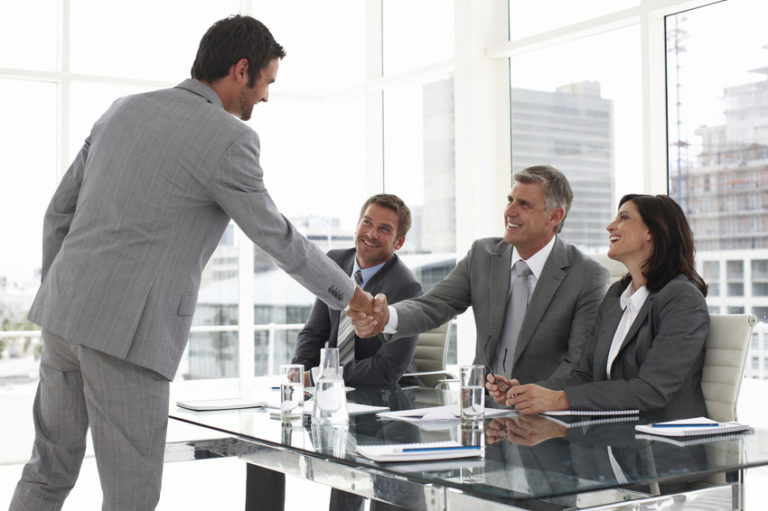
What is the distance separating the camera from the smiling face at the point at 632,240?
7.70 feet

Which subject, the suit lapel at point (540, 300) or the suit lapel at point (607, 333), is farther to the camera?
the suit lapel at point (540, 300)

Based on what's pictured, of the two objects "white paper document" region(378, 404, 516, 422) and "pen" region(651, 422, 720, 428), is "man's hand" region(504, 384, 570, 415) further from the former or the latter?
"pen" region(651, 422, 720, 428)

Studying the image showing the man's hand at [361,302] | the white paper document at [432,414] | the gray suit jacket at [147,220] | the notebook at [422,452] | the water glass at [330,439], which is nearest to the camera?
the notebook at [422,452]

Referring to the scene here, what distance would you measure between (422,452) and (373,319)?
4.09ft

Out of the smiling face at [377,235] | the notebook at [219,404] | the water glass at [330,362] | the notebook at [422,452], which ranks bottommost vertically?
the notebook at [219,404]

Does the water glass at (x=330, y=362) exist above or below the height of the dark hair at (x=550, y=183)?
below

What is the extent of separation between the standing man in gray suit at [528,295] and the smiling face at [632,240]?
224 mm

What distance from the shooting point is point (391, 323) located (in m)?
2.74

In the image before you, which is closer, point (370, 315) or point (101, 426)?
point (101, 426)

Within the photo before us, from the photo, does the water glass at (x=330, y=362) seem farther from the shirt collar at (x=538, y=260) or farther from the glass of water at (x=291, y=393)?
the shirt collar at (x=538, y=260)

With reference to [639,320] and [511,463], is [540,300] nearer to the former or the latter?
[639,320]

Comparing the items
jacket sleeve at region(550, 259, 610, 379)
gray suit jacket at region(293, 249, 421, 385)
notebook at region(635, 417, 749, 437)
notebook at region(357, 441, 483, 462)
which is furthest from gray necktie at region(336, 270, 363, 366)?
notebook at region(357, 441, 483, 462)

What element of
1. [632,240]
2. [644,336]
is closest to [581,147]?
[632,240]

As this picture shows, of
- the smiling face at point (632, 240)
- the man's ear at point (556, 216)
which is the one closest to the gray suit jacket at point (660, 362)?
the smiling face at point (632, 240)
